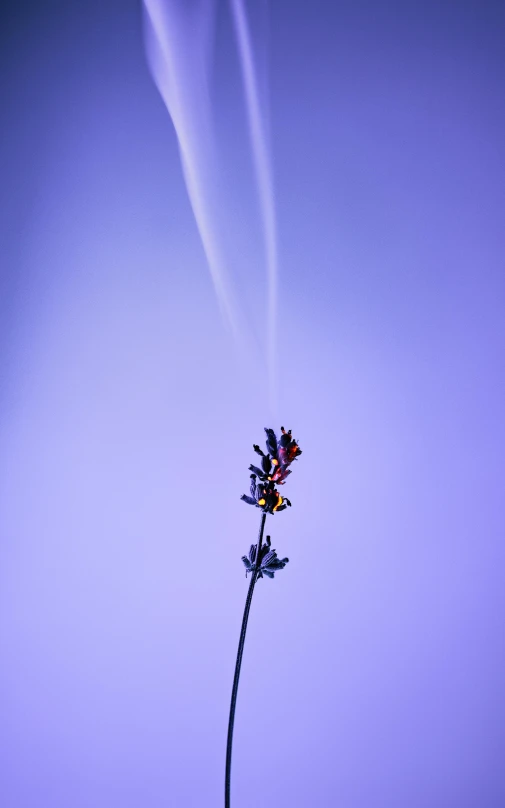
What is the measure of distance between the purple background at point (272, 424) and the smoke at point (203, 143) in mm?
26

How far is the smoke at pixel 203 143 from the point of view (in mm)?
1148

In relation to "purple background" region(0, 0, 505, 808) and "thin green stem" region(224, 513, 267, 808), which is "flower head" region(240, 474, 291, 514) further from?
"purple background" region(0, 0, 505, 808)

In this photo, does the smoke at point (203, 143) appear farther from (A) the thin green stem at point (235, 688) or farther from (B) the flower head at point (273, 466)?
(A) the thin green stem at point (235, 688)

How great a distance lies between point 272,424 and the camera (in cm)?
112

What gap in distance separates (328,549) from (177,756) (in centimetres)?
46

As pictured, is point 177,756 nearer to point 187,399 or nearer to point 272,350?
point 187,399

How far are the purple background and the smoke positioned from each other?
0.09 feet

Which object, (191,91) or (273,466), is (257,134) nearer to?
(191,91)

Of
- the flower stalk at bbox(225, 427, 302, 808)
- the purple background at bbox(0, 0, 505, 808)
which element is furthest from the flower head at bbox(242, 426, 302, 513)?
the purple background at bbox(0, 0, 505, 808)

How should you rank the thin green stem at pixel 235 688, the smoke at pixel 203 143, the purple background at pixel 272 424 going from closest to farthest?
1. the thin green stem at pixel 235 688
2. the purple background at pixel 272 424
3. the smoke at pixel 203 143

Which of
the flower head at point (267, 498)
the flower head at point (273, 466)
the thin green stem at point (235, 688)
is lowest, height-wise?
the thin green stem at point (235, 688)

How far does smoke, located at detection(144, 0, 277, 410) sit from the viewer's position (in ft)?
3.77

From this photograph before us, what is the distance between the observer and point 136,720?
1.01 m

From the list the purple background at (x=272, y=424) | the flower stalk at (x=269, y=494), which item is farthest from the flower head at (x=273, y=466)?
the purple background at (x=272, y=424)
